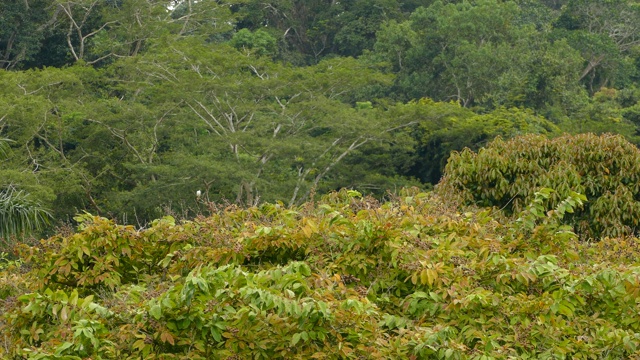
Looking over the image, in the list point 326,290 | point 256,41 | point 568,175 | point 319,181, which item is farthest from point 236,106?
point 326,290

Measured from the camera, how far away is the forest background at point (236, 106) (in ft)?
84.6

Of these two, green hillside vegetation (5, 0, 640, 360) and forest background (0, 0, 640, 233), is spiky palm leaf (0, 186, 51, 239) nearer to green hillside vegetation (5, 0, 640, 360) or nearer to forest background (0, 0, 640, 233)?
green hillside vegetation (5, 0, 640, 360)

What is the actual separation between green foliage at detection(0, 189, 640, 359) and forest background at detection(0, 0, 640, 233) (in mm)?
14668

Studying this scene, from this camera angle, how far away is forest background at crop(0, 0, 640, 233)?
25.8m

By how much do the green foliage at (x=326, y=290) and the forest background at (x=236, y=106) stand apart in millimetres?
14668

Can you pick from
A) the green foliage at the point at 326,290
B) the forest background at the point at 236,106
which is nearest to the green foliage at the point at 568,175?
the green foliage at the point at 326,290

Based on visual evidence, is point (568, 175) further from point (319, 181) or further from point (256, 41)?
point (256, 41)

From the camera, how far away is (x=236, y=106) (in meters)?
27.2

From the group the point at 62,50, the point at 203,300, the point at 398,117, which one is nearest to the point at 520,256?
the point at 203,300

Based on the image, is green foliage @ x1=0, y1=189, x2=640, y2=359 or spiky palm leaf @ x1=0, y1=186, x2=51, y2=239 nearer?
green foliage @ x1=0, y1=189, x2=640, y2=359

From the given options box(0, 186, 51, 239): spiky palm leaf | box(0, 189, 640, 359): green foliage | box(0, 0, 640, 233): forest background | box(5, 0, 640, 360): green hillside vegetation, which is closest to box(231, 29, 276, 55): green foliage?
box(5, 0, 640, 360): green hillside vegetation

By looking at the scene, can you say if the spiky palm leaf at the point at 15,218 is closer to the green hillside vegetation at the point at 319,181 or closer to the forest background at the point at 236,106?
the green hillside vegetation at the point at 319,181

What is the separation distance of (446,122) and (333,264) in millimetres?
22624

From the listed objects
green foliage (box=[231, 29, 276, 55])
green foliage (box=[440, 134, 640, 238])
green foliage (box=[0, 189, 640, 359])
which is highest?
green foliage (box=[0, 189, 640, 359])
